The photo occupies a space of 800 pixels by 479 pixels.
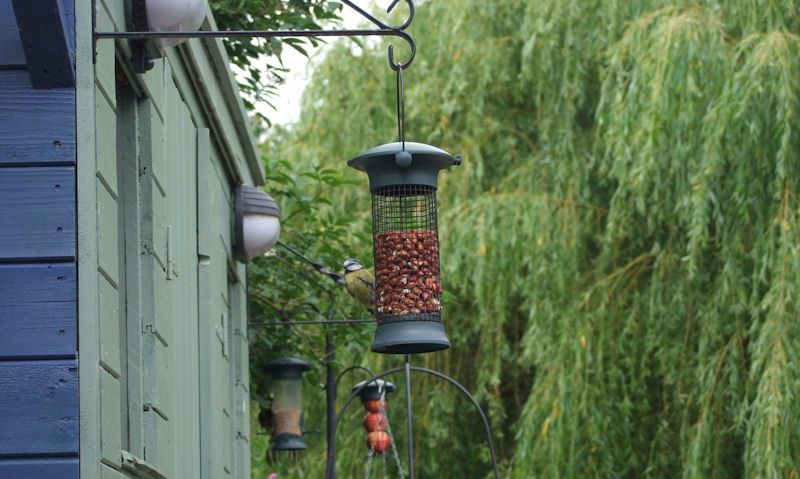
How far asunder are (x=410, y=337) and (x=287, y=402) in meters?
3.61

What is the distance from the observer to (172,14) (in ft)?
13.3

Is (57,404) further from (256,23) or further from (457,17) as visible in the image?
(457,17)

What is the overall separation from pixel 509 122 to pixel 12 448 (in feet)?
28.1

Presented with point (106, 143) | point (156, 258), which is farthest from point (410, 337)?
point (106, 143)

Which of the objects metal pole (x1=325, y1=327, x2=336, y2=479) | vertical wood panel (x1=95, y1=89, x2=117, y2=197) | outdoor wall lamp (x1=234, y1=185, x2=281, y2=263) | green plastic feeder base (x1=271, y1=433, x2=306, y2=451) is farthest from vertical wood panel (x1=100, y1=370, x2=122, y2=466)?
green plastic feeder base (x1=271, y1=433, x2=306, y2=451)

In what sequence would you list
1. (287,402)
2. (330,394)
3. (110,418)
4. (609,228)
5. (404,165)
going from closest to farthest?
(110,418), (404,165), (287,402), (330,394), (609,228)

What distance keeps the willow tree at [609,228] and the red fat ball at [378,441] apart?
43.1 inches

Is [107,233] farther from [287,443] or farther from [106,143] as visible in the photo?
[287,443]

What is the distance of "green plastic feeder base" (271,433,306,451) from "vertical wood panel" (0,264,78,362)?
5.47m

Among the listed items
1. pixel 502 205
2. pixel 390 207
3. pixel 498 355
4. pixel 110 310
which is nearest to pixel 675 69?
pixel 502 205

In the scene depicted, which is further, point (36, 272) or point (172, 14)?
point (172, 14)

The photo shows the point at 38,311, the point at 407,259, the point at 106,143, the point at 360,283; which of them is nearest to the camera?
the point at 38,311

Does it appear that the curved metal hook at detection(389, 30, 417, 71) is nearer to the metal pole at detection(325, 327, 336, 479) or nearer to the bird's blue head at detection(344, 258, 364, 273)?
the bird's blue head at detection(344, 258, 364, 273)

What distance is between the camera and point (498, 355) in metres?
10.6
